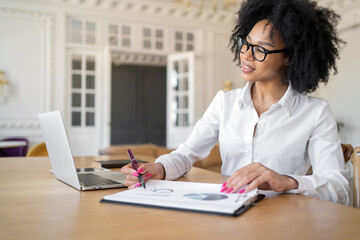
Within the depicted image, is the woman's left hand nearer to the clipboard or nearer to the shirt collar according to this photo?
the clipboard

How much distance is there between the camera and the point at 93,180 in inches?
44.4

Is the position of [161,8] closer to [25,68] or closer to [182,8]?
[182,8]

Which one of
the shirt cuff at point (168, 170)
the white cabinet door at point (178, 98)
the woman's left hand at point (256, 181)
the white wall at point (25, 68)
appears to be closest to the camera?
the woman's left hand at point (256, 181)

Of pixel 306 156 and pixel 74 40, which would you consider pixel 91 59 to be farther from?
pixel 306 156

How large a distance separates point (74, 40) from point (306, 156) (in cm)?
595

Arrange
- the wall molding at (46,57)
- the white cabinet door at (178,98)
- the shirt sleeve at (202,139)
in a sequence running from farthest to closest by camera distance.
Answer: the white cabinet door at (178,98) < the wall molding at (46,57) < the shirt sleeve at (202,139)

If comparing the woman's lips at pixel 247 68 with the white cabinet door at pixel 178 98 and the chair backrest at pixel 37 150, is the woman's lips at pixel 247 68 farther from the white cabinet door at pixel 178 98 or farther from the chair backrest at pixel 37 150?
the white cabinet door at pixel 178 98

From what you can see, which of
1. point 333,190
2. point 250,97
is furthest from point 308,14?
point 333,190

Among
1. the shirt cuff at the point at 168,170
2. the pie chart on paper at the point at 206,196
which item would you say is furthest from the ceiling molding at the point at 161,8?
the pie chart on paper at the point at 206,196

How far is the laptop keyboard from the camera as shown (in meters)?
1.06

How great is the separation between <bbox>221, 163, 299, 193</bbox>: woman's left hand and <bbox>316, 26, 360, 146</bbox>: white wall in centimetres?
581

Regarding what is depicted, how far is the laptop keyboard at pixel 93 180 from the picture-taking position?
106cm

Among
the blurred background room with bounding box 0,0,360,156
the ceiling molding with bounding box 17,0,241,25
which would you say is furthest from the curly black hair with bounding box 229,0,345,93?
the ceiling molding with bounding box 17,0,241,25

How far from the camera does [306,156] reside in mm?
1408
